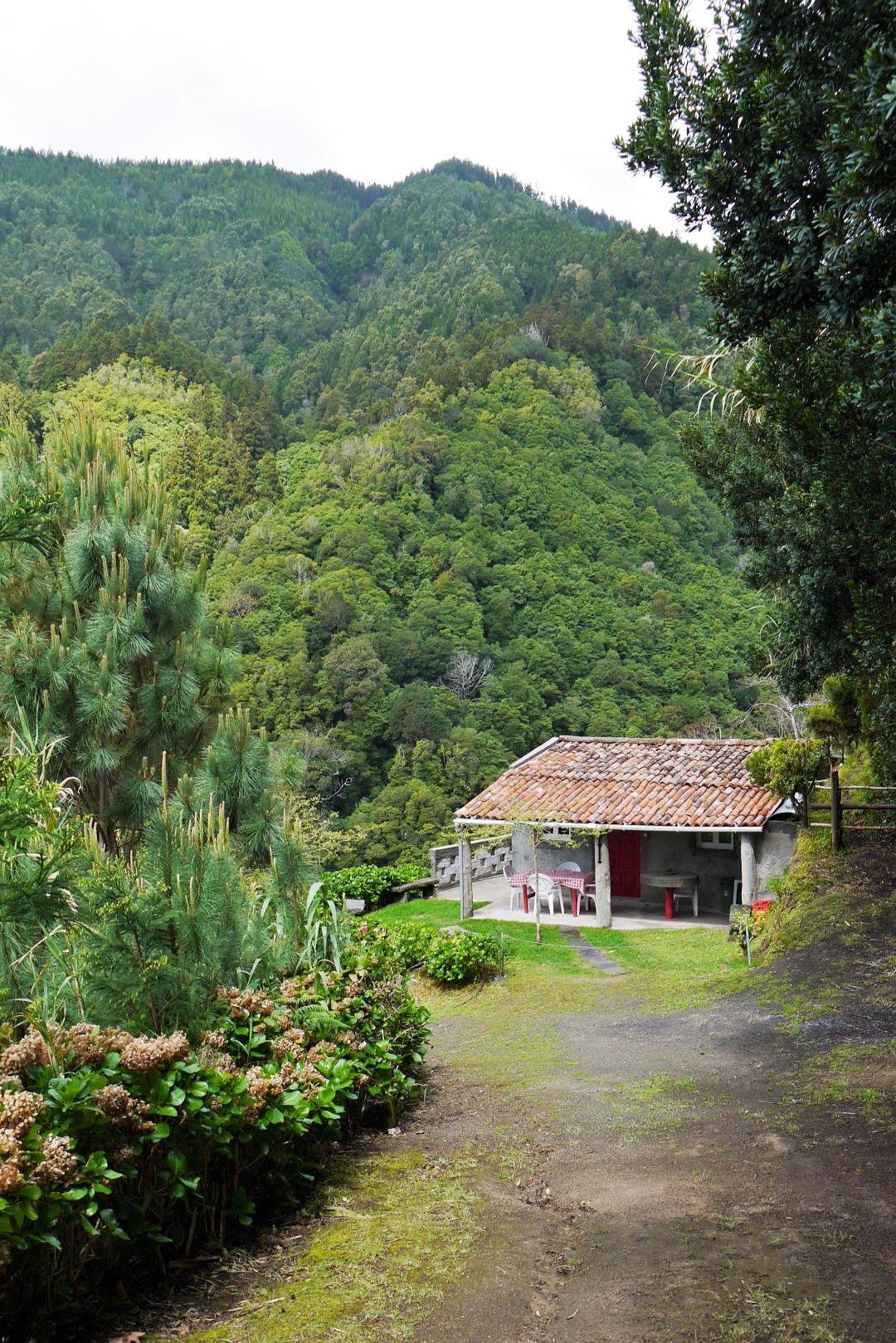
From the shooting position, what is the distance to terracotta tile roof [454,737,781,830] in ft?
50.1

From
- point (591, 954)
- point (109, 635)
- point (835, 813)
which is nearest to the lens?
point (109, 635)

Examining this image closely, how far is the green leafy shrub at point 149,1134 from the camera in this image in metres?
2.66

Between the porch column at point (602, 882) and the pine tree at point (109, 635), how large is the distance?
8.12m

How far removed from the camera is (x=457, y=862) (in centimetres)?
2031

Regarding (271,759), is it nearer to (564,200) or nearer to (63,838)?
(63,838)

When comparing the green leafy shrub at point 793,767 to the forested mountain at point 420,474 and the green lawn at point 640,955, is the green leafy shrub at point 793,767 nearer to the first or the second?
the green lawn at point 640,955

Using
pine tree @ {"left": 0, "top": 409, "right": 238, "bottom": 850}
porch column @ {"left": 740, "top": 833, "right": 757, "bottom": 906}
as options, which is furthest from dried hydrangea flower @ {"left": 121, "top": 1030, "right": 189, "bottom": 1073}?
porch column @ {"left": 740, "top": 833, "right": 757, "bottom": 906}

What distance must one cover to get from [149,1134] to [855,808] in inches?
337

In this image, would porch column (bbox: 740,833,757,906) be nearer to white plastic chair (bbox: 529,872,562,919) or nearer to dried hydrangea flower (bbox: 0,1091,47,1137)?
white plastic chair (bbox: 529,872,562,919)

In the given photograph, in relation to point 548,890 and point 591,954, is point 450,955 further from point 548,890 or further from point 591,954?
point 548,890

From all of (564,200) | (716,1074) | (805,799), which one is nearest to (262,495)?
(805,799)

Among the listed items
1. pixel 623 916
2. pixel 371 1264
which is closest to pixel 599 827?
pixel 623 916

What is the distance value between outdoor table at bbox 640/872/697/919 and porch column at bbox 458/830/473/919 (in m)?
2.78

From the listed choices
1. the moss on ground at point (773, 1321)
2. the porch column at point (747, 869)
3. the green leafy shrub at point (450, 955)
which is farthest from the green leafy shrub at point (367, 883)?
the moss on ground at point (773, 1321)
